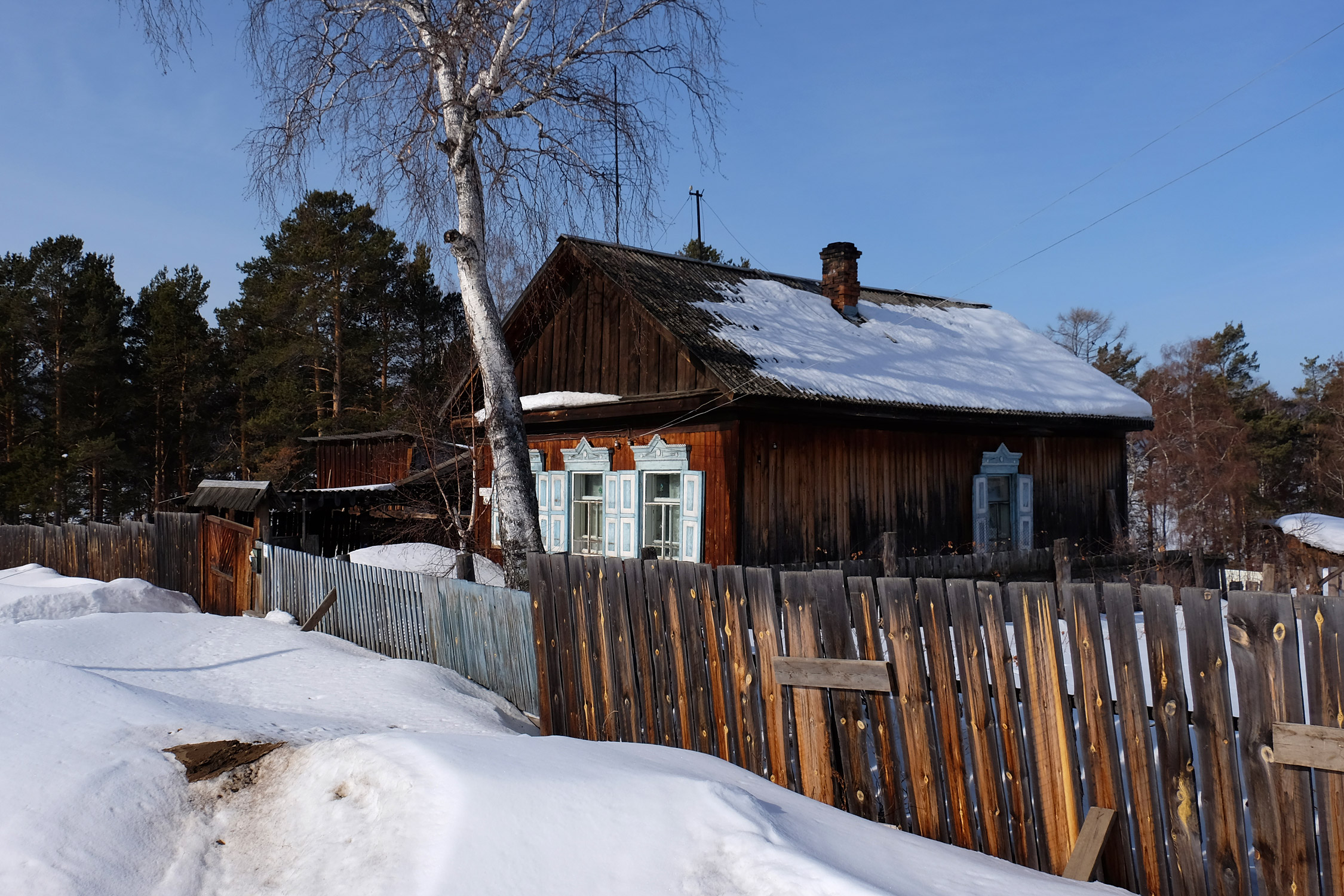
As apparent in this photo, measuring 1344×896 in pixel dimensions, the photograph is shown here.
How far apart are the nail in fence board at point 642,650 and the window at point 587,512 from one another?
27.2ft

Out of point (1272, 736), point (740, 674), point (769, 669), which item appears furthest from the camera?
point (740, 674)

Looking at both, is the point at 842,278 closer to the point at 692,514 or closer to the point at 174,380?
the point at 692,514

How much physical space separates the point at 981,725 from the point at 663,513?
29.1 ft

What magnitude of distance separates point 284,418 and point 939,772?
28596 millimetres

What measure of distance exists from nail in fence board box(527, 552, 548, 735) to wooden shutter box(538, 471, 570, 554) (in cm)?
764

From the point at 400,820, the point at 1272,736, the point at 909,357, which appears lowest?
the point at 400,820

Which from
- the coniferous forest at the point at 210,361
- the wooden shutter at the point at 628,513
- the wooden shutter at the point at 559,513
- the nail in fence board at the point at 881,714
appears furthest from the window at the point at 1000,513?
the coniferous forest at the point at 210,361

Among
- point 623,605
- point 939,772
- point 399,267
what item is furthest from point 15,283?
point 939,772

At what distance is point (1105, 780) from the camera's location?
11.1 feet

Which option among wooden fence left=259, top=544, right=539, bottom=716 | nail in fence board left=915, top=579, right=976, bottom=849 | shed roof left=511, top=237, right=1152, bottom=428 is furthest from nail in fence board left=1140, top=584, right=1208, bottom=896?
shed roof left=511, top=237, right=1152, bottom=428

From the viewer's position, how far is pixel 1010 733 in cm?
363

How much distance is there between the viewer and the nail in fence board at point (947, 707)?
380cm

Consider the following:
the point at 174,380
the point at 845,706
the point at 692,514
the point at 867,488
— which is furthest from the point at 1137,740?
the point at 174,380

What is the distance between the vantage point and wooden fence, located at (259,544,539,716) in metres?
7.68
